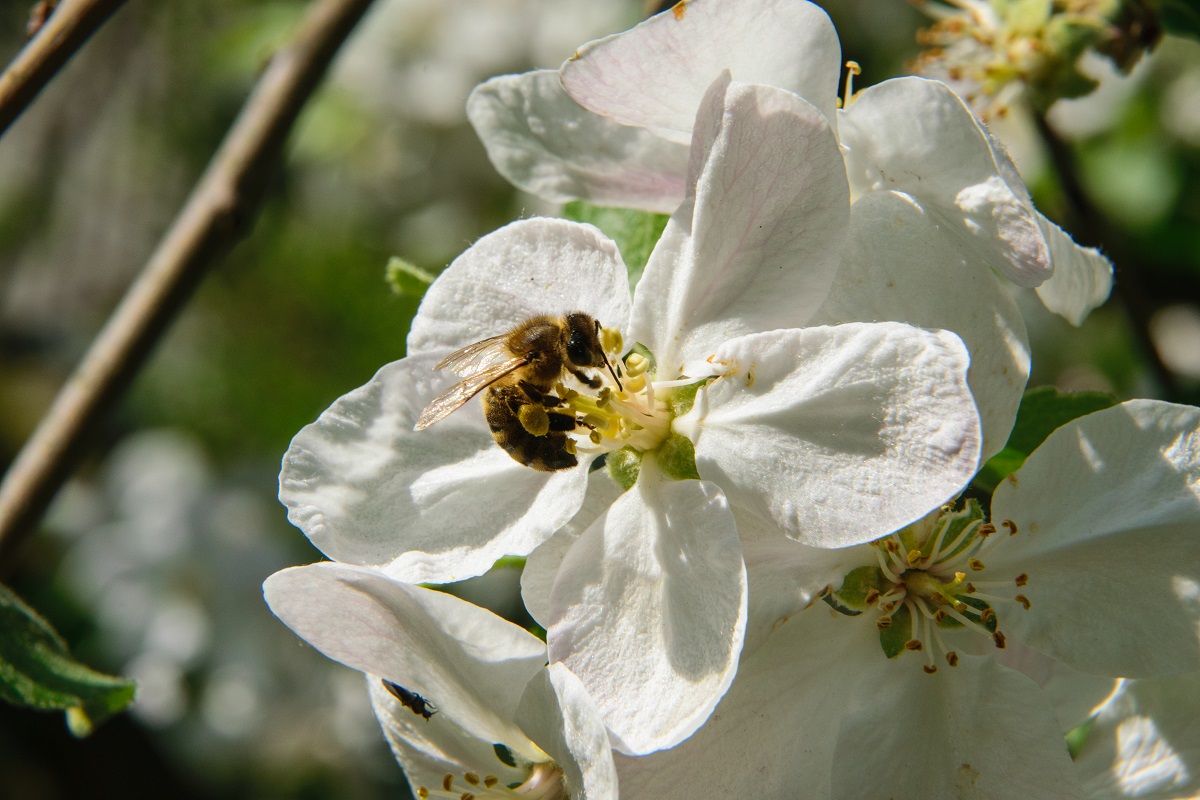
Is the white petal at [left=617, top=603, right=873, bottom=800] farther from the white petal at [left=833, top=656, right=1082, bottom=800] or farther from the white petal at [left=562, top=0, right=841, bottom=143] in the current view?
the white petal at [left=562, top=0, right=841, bottom=143]

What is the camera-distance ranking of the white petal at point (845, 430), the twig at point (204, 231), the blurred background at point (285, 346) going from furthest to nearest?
the blurred background at point (285, 346) < the twig at point (204, 231) < the white petal at point (845, 430)

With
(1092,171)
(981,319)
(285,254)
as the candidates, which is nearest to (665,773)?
(981,319)

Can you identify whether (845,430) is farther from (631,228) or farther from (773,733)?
(631,228)

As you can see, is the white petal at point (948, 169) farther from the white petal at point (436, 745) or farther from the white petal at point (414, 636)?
the white petal at point (436, 745)

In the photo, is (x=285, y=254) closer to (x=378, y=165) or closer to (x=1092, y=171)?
(x=378, y=165)

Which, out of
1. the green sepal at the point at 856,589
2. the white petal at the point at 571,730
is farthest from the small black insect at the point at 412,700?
the green sepal at the point at 856,589
